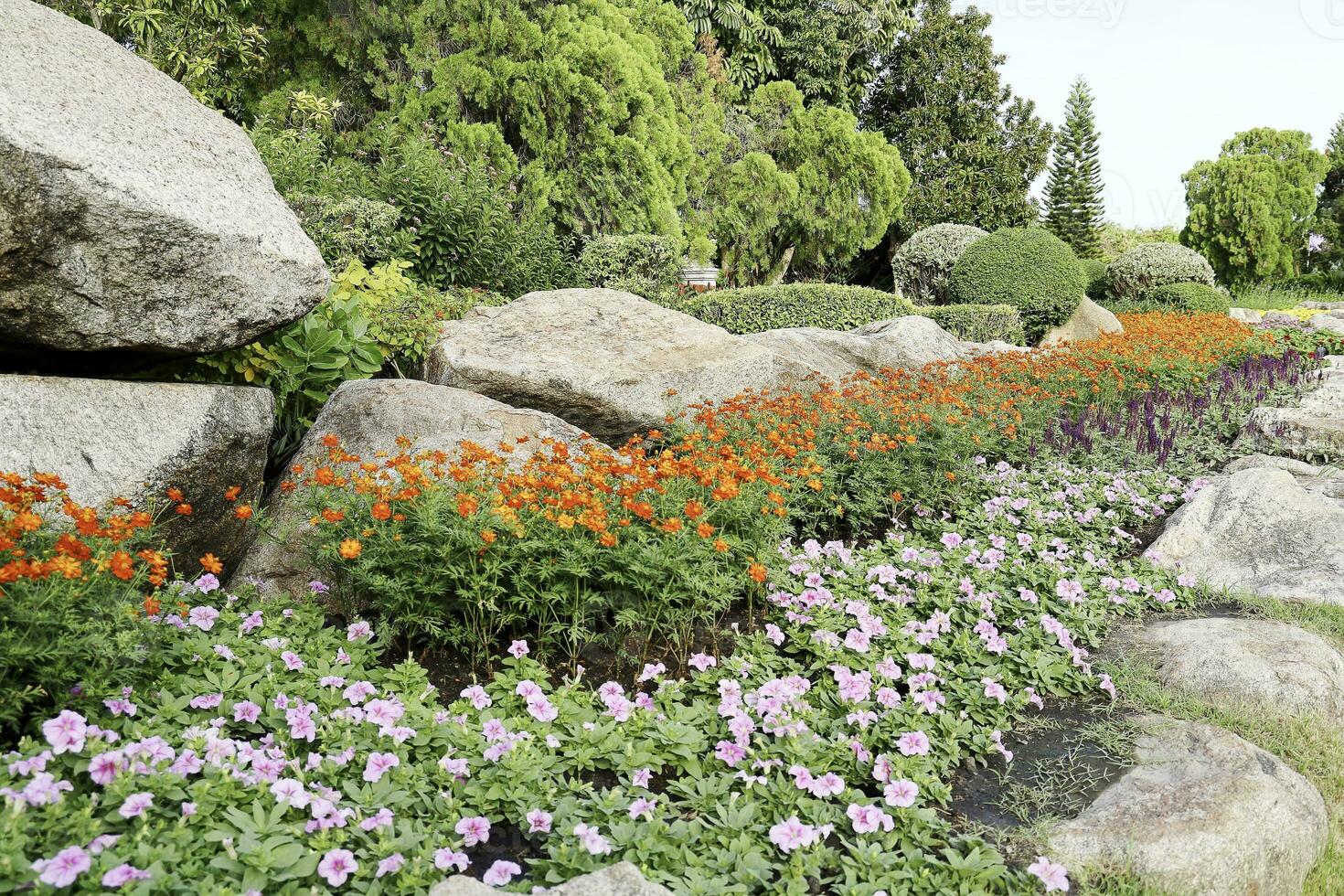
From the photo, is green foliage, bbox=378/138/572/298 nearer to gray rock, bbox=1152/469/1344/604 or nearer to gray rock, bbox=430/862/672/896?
gray rock, bbox=1152/469/1344/604

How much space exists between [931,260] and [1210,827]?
610 inches

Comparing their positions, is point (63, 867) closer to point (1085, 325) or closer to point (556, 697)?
point (556, 697)

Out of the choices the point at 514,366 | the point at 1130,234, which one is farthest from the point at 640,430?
the point at 1130,234

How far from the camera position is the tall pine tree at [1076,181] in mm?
26906

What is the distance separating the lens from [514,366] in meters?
6.10

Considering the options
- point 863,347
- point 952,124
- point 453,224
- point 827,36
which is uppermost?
point 827,36

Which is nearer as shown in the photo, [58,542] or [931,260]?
[58,542]

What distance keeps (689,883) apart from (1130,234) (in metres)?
40.8

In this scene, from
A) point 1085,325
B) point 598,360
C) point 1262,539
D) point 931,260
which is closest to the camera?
point 1262,539

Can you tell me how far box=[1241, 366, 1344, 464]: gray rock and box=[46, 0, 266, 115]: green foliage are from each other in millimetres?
11859

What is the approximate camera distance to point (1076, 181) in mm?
26953

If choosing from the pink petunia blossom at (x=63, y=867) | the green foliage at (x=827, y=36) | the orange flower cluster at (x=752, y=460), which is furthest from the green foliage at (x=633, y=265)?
the green foliage at (x=827, y=36)

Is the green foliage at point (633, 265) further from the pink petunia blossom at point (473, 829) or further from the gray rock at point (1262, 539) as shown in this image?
the pink petunia blossom at point (473, 829)

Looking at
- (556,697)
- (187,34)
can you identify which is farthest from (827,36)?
(556,697)
